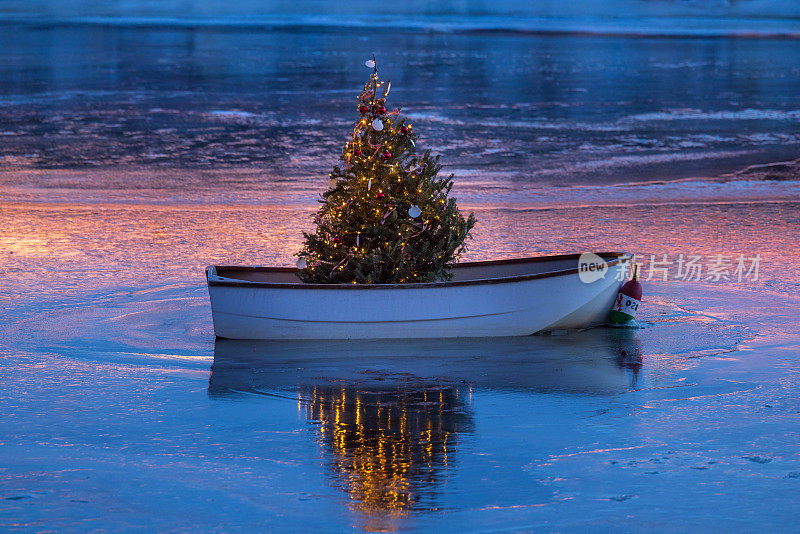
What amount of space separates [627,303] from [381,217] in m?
1.96

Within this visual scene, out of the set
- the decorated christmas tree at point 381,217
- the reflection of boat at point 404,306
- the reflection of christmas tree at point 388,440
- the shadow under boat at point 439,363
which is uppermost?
the decorated christmas tree at point 381,217

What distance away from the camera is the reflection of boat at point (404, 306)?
308 inches

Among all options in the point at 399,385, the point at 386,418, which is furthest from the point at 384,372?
the point at 386,418

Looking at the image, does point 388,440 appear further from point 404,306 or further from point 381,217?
point 381,217

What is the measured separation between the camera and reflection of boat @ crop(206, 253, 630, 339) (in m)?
7.83

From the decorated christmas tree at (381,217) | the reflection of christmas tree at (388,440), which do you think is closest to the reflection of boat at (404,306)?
the decorated christmas tree at (381,217)

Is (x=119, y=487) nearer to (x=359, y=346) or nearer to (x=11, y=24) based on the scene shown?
(x=359, y=346)

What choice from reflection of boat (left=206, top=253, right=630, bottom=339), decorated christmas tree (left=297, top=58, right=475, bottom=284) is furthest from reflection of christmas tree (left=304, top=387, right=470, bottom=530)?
decorated christmas tree (left=297, top=58, right=475, bottom=284)

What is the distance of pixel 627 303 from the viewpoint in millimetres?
8406

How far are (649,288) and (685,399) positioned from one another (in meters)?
2.98

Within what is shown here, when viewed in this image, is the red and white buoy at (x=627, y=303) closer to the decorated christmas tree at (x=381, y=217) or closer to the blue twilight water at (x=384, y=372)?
the blue twilight water at (x=384, y=372)

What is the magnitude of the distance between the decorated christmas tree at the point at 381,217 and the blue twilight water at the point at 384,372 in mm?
572

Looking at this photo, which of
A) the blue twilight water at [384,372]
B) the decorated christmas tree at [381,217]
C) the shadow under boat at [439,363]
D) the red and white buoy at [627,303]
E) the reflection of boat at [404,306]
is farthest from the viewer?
the red and white buoy at [627,303]

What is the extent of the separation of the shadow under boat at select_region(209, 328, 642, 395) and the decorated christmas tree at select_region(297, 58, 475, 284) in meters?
0.54
